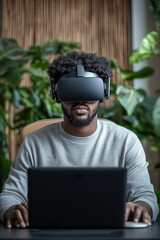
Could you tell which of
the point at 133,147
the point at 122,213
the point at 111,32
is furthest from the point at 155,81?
the point at 122,213

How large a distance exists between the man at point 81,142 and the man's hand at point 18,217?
0.01 m

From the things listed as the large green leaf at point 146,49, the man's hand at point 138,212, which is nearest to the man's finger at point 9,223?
the man's hand at point 138,212

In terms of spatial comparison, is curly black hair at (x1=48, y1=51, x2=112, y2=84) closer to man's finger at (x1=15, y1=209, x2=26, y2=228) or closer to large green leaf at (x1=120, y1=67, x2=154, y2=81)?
man's finger at (x1=15, y1=209, x2=26, y2=228)

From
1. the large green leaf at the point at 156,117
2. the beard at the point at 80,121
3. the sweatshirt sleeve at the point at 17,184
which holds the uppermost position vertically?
the beard at the point at 80,121

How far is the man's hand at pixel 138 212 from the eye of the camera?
70.9 inches

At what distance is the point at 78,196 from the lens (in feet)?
5.35

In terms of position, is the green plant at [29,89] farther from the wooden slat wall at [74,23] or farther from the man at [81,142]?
the man at [81,142]

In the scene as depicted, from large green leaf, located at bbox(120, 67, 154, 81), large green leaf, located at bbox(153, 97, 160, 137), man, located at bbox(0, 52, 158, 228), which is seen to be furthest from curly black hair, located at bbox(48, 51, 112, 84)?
large green leaf, located at bbox(120, 67, 154, 81)

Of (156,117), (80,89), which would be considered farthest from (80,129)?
(156,117)

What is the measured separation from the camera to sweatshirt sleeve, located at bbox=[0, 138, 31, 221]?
6.42 feet

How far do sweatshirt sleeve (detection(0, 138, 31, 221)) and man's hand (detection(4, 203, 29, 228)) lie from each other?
0.09 meters

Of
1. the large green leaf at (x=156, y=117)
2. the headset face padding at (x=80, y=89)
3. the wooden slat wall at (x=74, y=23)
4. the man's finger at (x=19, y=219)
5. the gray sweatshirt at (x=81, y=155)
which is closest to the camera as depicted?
the man's finger at (x=19, y=219)

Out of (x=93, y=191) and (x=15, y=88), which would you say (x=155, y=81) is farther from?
(x=93, y=191)

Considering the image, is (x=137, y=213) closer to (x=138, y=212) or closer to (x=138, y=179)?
(x=138, y=212)
